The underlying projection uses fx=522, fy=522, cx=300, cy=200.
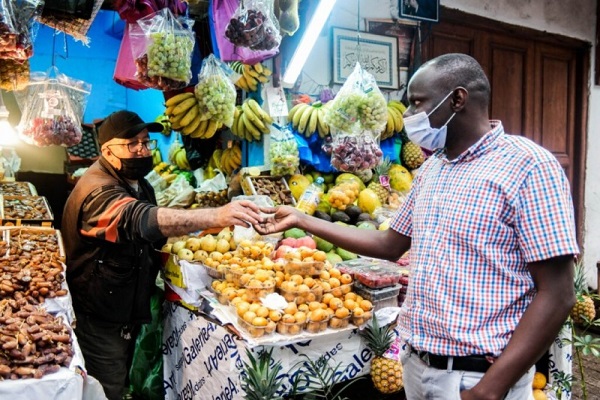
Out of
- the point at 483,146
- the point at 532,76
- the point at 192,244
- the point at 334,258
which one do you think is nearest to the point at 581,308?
the point at 334,258

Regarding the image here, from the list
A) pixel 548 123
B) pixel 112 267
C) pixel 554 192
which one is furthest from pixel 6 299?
pixel 548 123

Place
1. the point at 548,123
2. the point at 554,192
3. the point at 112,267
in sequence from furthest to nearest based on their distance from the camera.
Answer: the point at 548,123 → the point at 112,267 → the point at 554,192

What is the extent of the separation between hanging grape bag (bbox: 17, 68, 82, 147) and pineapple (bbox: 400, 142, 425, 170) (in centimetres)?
321

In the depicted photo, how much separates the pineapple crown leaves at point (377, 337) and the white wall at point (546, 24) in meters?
2.81

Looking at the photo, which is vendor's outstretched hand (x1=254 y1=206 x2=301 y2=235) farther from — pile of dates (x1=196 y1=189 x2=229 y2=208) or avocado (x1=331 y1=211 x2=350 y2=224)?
pile of dates (x1=196 y1=189 x2=229 y2=208)

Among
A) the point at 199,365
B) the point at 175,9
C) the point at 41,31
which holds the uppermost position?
the point at 41,31

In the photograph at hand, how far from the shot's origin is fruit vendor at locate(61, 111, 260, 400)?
3.09 metres

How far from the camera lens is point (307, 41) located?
4.62 m

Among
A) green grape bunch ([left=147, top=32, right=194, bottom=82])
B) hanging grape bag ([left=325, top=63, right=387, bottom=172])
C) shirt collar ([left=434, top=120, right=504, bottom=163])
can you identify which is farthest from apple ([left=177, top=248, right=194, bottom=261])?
shirt collar ([left=434, top=120, right=504, bottom=163])

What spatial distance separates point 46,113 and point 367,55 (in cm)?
309

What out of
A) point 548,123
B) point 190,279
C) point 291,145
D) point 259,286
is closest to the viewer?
point 259,286

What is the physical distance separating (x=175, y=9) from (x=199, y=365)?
2.48 meters

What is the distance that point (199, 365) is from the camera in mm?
3398

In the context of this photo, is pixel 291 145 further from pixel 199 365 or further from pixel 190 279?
pixel 199 365
